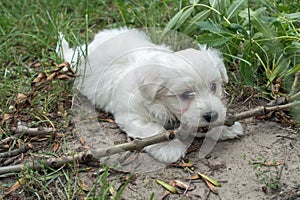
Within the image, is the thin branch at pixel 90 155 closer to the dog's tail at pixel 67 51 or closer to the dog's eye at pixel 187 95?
the dog's eye at pixel 187 95

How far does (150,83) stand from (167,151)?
1.66ft

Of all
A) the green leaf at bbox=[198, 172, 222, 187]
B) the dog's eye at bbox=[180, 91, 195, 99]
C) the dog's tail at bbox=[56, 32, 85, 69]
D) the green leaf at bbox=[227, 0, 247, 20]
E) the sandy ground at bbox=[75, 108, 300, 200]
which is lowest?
the sandy ground at bbox=[75, 108, 300, 200]

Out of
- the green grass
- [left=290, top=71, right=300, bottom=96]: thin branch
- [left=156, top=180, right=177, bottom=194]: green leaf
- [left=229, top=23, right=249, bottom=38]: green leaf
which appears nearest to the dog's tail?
the green grass

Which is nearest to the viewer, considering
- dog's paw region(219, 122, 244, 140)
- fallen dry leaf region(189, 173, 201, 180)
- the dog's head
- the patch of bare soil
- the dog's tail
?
the patch of bare soil

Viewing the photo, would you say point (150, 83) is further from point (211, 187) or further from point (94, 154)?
point (211, 187)

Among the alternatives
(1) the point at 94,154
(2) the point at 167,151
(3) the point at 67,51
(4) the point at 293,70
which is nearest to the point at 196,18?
(4) the point at 293,70

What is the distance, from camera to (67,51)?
478 cm

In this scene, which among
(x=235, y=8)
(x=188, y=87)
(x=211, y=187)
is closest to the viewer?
(x=211, y=187)

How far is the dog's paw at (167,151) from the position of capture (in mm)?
3465

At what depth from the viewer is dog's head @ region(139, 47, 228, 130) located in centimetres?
346

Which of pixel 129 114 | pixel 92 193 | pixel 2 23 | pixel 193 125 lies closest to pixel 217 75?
pixel 193 125

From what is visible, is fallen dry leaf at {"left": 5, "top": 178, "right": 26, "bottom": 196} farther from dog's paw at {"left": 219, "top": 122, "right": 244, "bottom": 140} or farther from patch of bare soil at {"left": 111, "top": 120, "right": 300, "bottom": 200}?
Result: dog's paw at {"left": 219, "top": 122, "right": 244, "bottom": 140}

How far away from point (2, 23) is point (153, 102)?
8.20ft

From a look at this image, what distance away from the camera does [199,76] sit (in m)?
3.47
